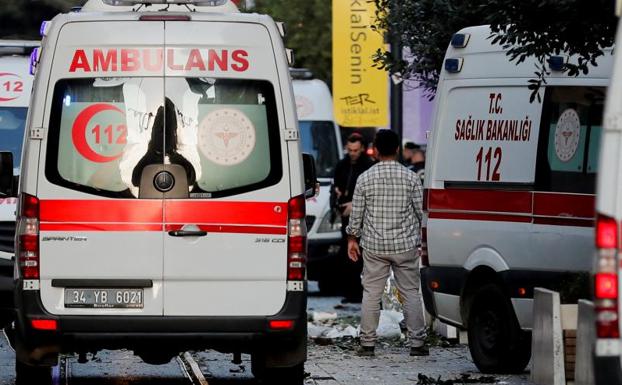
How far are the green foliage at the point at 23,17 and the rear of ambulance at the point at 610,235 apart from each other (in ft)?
62.3

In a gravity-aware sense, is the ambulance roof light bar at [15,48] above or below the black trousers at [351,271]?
above

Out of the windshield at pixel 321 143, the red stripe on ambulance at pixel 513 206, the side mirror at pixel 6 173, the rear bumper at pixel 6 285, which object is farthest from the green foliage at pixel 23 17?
the side mirror at pixel 6 173

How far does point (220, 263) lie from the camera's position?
383 inches

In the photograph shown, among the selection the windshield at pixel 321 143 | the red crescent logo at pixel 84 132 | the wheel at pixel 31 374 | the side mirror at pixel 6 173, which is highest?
the red crescent logo at pixel 84 132

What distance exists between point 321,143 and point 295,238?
1155cm

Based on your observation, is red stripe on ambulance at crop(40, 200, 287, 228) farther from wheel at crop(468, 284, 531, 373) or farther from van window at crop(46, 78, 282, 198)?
wheel at crop(468, 284, 531, 373)

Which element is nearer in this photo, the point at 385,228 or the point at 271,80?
the point at 271,80

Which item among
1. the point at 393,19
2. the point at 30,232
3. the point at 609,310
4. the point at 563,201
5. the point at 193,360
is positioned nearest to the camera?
the point at 609,310

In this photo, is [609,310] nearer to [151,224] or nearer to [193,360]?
[151,224]

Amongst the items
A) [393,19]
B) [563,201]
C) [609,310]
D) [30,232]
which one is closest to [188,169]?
[30,232]

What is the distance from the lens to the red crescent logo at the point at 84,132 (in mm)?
9656

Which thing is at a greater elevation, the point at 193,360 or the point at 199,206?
the point at 199,206

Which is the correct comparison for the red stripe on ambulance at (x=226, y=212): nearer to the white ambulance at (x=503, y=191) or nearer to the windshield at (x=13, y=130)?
the white ambulance at (x=503, y=191)

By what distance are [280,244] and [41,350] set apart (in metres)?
1.52
